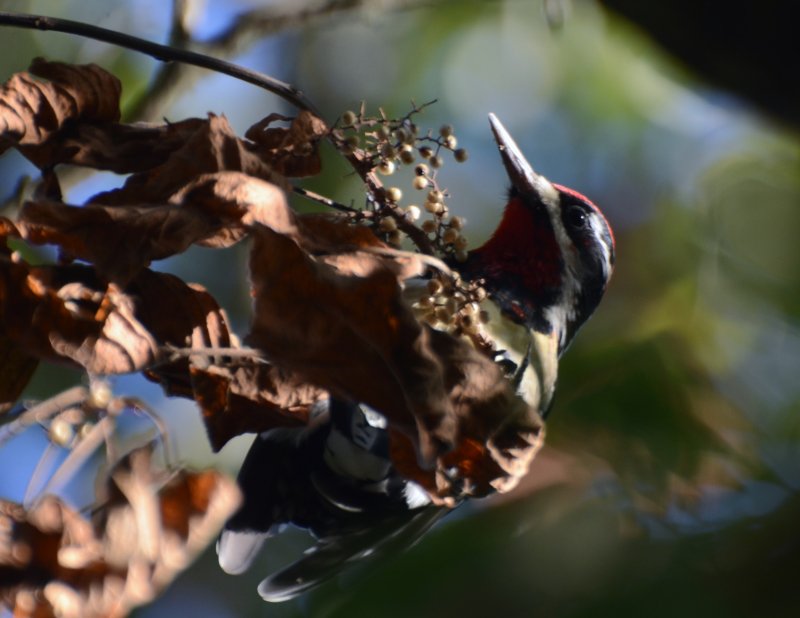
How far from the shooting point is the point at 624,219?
4.14 meters

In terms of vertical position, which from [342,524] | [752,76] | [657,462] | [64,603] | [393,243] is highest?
[752,76]

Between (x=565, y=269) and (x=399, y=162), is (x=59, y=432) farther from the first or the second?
(x=565, y=269)

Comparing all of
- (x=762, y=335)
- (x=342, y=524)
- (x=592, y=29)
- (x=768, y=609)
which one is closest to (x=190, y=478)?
(x=342, y=524)

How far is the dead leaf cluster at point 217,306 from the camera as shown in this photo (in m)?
1.22

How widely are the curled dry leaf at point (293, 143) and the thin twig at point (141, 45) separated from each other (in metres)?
0.07

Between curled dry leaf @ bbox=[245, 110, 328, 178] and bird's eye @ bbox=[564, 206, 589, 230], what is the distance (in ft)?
4.44

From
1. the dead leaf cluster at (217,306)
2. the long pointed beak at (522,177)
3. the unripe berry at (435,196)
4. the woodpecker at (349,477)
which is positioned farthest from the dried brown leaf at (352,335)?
the long pointed beak at (522,177)

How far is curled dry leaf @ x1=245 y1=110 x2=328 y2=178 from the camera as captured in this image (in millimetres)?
1525

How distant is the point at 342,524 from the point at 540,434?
93 centimetres

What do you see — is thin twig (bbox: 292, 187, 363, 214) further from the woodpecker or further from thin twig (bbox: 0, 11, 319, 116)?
the woodpecker

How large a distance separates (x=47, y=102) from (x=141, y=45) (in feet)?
0.55

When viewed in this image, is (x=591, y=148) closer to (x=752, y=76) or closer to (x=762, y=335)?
(x=762, y=335)

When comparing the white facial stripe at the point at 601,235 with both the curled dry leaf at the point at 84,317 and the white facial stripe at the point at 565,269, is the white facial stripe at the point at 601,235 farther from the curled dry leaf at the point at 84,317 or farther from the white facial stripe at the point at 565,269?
the curled dry leaf at the point at 84,317

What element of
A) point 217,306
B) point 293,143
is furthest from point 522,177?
point 217,306
